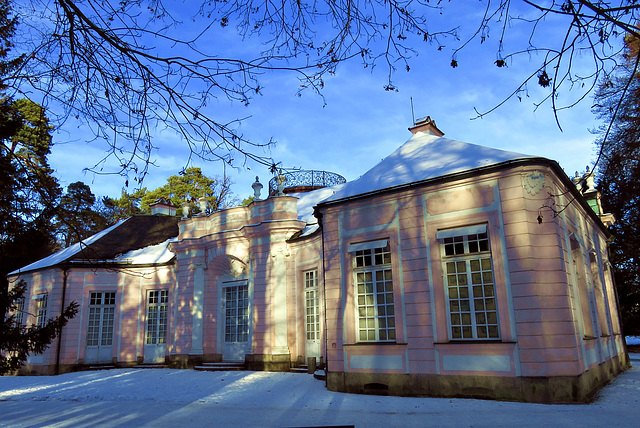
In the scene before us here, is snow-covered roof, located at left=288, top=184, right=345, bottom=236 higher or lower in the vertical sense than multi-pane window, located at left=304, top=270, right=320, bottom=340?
higher

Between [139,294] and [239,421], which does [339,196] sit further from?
[139,294]

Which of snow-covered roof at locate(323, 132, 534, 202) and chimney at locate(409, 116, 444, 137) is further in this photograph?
chimney at locate(409, 116, 444, 137)

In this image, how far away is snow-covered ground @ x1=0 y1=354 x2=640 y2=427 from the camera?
7.00 m

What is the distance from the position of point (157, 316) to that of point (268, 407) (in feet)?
38.4

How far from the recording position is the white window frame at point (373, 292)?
10.1 meters

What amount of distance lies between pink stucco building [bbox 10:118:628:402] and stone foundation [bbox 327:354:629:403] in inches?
0.9

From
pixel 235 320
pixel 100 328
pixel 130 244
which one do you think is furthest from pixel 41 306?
pixel 235 320

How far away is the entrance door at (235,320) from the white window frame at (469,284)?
29.8 ft

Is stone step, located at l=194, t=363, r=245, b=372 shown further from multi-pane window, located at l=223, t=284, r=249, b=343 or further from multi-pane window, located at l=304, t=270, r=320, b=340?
multi-pane window, located at l=304, t=270, r=320, b=340

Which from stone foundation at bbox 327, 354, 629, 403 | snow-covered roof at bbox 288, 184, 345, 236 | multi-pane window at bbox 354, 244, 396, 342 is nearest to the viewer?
stone foundation at bbox 327, 354, 629, 403

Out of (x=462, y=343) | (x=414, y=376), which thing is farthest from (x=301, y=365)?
(x=462, y=343)

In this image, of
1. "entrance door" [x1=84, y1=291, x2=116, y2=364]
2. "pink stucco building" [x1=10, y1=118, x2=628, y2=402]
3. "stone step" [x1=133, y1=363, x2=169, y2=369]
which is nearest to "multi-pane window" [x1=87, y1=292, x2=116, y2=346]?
"entrance door" [x1=84, y1=291, x2=116, y2=364]

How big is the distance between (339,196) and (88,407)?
697cm

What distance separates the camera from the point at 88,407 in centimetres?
954
